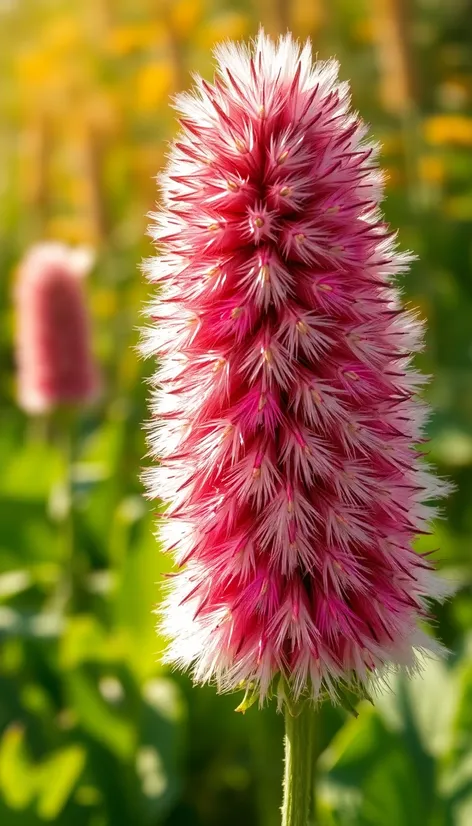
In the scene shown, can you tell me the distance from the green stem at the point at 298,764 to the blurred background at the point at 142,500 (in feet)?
1.16

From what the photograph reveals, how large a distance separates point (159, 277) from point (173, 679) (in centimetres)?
218

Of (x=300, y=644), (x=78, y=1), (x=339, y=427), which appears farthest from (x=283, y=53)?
(x=78, y=1)

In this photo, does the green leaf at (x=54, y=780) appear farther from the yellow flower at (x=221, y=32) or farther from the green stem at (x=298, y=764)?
the yellow flower at (x=221, y=32)

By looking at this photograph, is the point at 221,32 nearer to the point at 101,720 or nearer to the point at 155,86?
the point at 155,86

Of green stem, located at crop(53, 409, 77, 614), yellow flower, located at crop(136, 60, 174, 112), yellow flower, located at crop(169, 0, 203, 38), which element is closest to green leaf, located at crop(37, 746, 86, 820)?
green stem, located at crop(53, 409, 77, 614)

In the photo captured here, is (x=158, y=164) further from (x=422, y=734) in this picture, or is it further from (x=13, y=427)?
(x=422, y=734)

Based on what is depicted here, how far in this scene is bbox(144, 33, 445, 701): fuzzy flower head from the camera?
134cm

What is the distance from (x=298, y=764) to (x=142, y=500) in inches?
101

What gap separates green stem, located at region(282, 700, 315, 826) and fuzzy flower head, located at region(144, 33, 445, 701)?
5cm

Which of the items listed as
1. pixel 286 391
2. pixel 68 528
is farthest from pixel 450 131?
pixel 286 391

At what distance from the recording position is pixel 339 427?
1.35m

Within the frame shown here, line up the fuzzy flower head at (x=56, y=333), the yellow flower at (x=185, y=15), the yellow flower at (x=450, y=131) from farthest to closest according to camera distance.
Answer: the yellow flower at (x=185, y=15), the yellow flower at (x=450, y=131), the fuzzy flower head at (x=56, y=333)

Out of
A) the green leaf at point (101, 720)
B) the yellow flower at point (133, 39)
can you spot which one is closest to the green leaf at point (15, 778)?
the green leaf at point (101, 720)

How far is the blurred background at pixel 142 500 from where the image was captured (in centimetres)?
266
